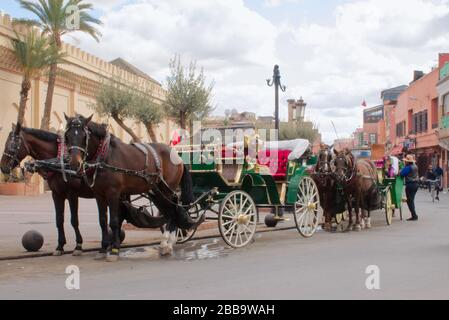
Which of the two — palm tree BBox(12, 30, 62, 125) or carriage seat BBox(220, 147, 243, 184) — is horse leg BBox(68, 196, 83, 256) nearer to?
carriage seat BBox(220, 147, 243, 184)

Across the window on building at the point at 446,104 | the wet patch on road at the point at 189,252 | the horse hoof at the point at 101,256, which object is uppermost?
the window on building at the point at 446,104

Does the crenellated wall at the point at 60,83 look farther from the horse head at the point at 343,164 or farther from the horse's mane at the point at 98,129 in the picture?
the horse's mane at the point at 98,129

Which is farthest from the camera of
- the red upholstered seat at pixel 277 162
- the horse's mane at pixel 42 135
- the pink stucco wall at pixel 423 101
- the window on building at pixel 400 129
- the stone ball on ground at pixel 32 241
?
the window on building at pixel 400 129

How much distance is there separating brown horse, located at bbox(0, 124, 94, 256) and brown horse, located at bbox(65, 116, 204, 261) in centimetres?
75

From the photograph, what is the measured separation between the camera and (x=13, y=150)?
29.9 feet

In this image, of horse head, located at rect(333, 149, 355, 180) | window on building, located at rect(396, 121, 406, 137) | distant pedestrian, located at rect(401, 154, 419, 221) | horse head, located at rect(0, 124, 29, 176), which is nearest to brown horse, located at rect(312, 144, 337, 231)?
horse head, located at rect(333, 149, 355, 180)

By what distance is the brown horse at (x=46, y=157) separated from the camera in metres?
9.13

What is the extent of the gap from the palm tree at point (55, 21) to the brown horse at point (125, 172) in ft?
64.5

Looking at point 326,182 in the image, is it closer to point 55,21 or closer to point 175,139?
point 175,139

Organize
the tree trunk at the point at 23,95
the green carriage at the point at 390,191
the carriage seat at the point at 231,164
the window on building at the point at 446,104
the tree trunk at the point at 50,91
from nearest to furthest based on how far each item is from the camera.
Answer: the carriage seat at the point at 231,164 → the green carriage at the point at 390,191 → the tree trunk at the point at 23,95 → the tree trunk at the point at 50,91 → the window on building at the point at 446,104

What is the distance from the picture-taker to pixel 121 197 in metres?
9.77

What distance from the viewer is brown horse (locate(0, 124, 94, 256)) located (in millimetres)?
9133

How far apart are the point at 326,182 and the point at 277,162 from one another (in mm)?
1625

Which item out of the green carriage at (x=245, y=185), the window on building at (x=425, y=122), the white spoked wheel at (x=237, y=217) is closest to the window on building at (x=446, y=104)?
the window on building at (x=425, y=122)
